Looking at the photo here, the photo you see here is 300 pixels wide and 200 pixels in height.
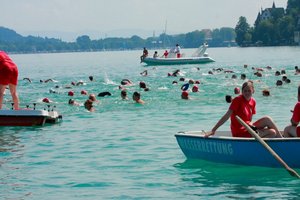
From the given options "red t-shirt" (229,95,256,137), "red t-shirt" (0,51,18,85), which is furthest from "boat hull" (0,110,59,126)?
"red t-shirt" (229,95,256,137)

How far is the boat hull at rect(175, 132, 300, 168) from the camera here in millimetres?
14289

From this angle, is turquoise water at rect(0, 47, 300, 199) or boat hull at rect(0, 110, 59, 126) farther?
boat hull at rect(0, 110, 59, 126)

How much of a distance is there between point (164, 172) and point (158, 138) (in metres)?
5.07

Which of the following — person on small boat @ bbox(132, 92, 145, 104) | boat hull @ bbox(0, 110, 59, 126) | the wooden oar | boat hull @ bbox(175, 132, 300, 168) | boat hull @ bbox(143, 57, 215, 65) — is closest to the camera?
the wooden oar

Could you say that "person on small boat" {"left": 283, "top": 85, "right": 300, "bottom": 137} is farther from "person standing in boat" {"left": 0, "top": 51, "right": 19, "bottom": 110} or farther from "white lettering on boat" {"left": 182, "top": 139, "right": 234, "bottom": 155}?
"person standing in boat" {"left": 0, "top": 51, "right": 19, "bottom": 110}

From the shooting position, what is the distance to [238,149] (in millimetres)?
14891

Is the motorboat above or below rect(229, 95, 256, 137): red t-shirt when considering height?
below

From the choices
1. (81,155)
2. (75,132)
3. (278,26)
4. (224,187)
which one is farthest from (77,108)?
(278,26)

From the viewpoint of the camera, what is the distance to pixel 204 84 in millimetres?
41875

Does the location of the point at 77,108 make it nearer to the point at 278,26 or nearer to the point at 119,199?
the point at 119,199

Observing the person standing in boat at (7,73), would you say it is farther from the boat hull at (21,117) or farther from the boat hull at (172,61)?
the boat hull at (172,61)

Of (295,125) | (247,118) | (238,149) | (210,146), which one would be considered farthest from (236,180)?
(295,125)

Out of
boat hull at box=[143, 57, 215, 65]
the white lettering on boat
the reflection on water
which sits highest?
the white lettering on boat

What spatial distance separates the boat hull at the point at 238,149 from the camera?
14.3 meters
